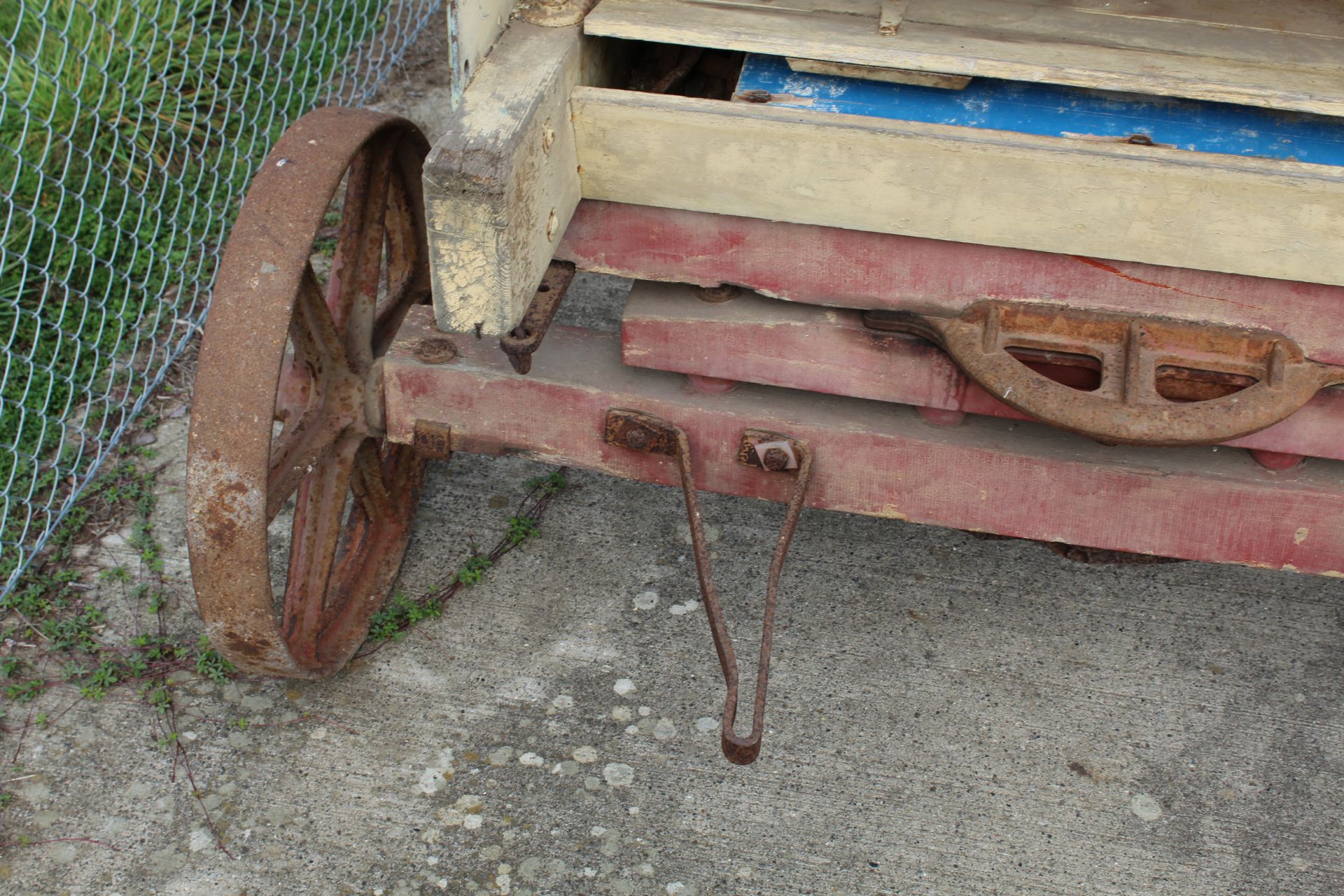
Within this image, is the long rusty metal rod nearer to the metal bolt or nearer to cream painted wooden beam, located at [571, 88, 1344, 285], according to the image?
the metal bolt

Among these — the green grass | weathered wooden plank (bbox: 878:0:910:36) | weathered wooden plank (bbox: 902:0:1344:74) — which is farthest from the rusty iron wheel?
weathered wooden plank (bbox: 902:0:1344:74)

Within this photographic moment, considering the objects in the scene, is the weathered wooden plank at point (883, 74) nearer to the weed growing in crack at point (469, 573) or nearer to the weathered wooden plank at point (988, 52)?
the weathered wooden plank at point (988, 52)

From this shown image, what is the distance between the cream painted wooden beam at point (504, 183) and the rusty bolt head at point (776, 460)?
0.44 meters

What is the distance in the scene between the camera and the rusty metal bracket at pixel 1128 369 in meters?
1.58

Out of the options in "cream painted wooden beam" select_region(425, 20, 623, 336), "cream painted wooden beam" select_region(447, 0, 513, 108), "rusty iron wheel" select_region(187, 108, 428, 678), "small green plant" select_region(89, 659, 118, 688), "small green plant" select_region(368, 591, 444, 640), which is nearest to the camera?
"cream painted wooden beam" select_region(425, 20, 623, 336)

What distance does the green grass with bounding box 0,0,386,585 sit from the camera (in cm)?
277

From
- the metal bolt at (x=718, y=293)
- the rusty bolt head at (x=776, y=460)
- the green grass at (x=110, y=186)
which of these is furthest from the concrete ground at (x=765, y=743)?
the metal bolt at (x=718, y=293)

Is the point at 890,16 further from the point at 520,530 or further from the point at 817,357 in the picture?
the point at 520,530

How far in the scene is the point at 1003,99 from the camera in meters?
1.76

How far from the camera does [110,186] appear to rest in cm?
333

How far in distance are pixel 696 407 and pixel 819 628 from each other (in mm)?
701

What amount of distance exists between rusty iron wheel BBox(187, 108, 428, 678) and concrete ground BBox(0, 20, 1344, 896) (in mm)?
152

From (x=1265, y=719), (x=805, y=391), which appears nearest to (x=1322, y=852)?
(x=1265, y=719)

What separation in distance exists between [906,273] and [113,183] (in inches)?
98.3
